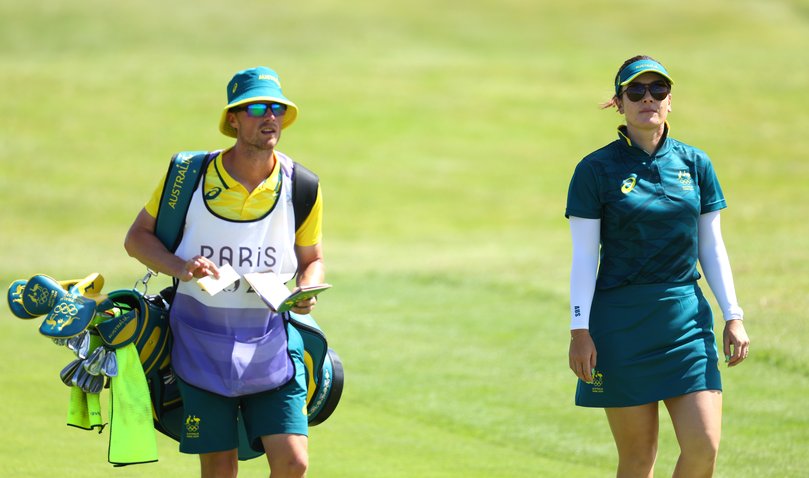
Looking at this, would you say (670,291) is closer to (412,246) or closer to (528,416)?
(528,416)

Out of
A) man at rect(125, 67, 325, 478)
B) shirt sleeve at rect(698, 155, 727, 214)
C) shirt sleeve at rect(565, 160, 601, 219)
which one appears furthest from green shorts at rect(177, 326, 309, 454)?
shirt sleeve at rect(698, 155, 727, 214)

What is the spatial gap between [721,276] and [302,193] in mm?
1951

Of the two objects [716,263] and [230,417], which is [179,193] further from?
[716,263]

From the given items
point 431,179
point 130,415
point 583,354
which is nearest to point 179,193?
point 130,415

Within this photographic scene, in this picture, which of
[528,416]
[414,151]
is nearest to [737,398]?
[528,416]

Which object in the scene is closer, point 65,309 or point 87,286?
point 65,309

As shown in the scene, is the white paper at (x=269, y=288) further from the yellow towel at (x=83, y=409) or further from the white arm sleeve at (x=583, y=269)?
the white arm sleeve at (x=583, y=269)

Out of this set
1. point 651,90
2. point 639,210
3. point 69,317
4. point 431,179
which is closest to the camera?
point 69,317

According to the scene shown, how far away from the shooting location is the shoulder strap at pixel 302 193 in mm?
5770

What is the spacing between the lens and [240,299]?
5.68m

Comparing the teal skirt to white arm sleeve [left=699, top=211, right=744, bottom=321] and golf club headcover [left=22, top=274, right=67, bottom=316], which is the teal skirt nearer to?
white arm sleeve [left=699, top=211, right=744, bottom=321]

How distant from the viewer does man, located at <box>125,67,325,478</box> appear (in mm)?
5617

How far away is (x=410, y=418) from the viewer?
30.7 feet

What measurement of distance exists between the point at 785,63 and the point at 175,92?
60.4 ft
